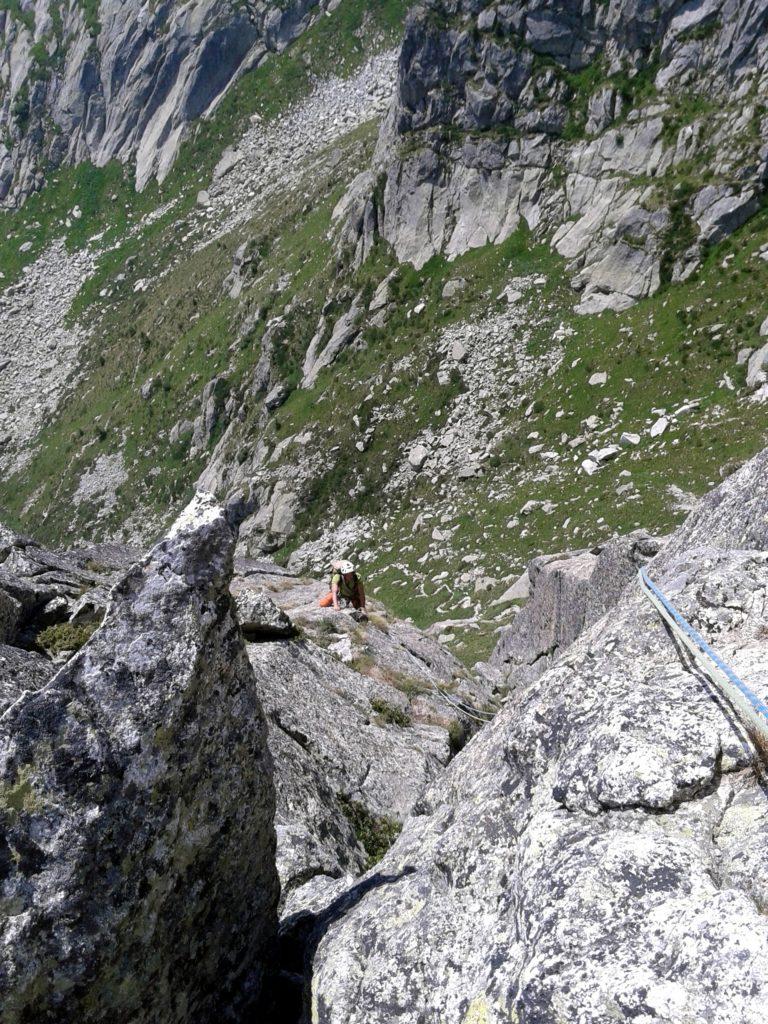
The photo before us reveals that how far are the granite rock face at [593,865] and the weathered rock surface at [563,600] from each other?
8341mm

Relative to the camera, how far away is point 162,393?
77.9 meters

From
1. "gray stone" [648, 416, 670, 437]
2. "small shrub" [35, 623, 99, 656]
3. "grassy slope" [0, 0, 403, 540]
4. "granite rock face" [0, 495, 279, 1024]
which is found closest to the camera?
"granite rock face" [0, 495, 279, 1024]

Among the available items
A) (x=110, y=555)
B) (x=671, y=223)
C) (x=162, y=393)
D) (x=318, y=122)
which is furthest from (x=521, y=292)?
(x=318, y=122)

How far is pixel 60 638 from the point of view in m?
13.1

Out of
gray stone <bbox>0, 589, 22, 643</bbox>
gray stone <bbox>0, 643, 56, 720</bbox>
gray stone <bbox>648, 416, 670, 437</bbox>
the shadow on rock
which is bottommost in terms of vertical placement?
the shadow on rock

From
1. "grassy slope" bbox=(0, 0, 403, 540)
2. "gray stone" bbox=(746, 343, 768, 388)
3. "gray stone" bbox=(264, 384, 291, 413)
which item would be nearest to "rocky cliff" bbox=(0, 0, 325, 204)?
"grassy slope" bbox=(0, 0, 403, 540)

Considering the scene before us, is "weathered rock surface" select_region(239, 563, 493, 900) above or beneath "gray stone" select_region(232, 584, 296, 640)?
beneath

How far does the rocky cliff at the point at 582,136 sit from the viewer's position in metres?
47.6

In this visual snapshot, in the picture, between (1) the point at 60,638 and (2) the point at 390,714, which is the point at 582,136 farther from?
(1) the point at 60,638

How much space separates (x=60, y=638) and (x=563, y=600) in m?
14.9

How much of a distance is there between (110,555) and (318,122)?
94052 millimetres

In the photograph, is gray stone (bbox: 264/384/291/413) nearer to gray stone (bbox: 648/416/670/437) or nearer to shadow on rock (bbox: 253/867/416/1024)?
gray stone (bbox: 648/416/670/437)

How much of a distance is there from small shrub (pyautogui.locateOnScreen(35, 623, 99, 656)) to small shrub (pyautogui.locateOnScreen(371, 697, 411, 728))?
639 cm

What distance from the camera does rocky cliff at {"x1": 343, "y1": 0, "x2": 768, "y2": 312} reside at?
156ft
